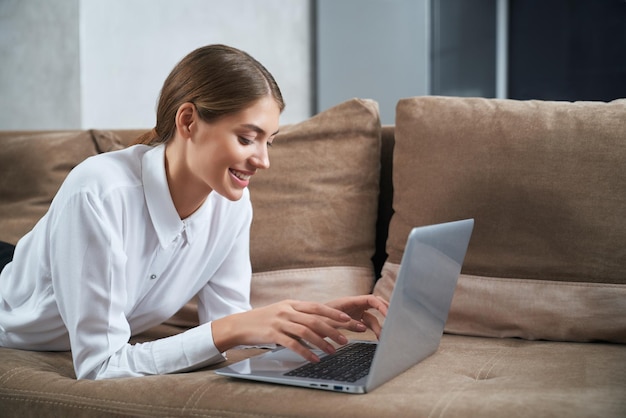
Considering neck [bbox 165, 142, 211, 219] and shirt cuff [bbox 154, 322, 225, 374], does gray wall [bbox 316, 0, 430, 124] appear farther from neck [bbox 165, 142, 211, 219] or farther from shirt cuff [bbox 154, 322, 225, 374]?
shirt cuff [bbox 154, 322, 225, 374]

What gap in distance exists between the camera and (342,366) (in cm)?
123

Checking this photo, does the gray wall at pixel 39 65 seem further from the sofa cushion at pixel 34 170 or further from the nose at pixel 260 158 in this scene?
the nose at pixel 260 158

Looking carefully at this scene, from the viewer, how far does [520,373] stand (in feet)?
4.17

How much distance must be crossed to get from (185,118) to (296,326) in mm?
450

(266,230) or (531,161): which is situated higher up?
(531,161)

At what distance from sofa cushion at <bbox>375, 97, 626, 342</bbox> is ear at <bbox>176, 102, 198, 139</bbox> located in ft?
1.80

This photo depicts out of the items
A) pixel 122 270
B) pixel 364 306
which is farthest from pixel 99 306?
pixel 364 306

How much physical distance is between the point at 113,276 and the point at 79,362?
16 centimetres

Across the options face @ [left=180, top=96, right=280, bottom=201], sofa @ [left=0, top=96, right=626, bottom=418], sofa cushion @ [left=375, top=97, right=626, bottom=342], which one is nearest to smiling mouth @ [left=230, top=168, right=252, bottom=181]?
face @ [left=180, top=96, right=280, bottom=201]

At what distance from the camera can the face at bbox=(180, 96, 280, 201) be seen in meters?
1.34

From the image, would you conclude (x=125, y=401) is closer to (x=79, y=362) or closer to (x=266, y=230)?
(x=79, y=362)

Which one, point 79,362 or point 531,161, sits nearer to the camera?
point 79,362

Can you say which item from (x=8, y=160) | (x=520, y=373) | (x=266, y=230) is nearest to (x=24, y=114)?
(x=8, y=160)

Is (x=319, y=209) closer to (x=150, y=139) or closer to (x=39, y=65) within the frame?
(x=150, y=139)
